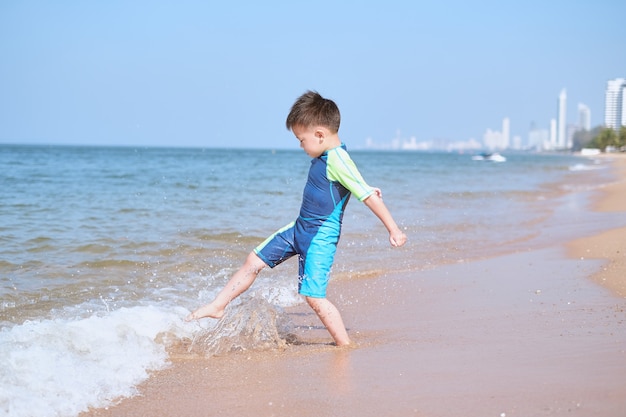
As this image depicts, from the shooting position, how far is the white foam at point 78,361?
2.94 meters

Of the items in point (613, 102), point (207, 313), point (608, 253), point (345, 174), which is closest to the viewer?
point (345, 174)

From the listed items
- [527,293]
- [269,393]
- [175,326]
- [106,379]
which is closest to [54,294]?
[175,326]

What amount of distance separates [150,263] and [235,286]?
317cm

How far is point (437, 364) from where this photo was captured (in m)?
3.42

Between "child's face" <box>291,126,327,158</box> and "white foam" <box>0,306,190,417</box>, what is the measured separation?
1390mm

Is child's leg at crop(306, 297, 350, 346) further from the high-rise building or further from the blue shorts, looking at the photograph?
the high-rise building

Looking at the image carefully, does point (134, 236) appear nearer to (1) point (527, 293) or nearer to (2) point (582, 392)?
(1) point (527, 293)

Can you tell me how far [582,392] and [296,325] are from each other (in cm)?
229

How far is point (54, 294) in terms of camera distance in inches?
224

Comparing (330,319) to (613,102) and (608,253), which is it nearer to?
(608,253)

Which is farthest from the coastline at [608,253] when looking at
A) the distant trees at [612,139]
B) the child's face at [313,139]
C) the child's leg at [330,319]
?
the distant trees at [612,139]

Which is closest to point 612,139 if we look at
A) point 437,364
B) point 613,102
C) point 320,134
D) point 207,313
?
point 613,102

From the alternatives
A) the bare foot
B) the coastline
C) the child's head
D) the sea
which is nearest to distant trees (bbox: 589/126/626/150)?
the sea

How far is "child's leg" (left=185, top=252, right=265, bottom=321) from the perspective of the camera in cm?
418
